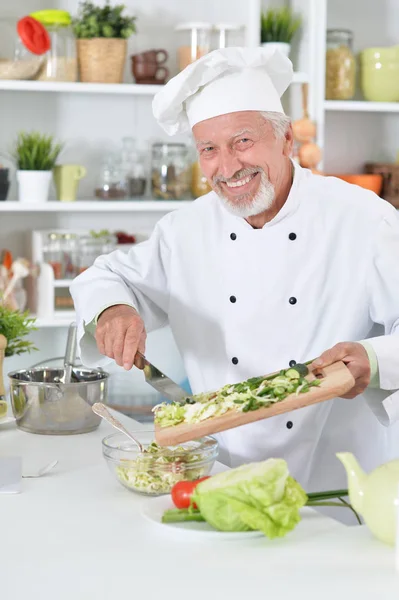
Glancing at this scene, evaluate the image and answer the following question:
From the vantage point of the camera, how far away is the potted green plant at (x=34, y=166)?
3.48m

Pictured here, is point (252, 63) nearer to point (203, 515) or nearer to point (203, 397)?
point (203, 397)

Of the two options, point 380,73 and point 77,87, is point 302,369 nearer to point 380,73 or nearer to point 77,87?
point 77,87

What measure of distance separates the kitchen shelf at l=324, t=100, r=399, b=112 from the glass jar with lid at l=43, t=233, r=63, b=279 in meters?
1.19

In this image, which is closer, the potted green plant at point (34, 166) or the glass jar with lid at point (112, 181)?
the potted green plant at point (34, 166)

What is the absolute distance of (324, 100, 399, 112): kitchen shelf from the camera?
3758 mm

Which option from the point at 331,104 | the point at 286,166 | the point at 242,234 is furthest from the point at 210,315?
the point at 331,104

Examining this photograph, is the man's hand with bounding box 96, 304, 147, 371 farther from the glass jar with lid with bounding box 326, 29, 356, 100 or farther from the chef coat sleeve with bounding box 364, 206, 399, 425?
the glass jar with lid with bounding box 326, 29, 356, 100

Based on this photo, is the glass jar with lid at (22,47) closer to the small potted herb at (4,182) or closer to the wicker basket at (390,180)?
the small potted herb at (4,182)

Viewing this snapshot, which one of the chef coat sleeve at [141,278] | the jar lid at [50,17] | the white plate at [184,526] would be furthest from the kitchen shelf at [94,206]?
the white plate at [184,526]

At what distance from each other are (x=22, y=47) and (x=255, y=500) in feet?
8.34

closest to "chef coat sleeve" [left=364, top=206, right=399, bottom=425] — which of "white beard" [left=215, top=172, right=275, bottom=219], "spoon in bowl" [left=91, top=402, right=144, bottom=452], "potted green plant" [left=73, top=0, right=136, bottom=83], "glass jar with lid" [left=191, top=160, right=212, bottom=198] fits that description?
"white beard" [left=215, top=172, right=275, bottom=219]

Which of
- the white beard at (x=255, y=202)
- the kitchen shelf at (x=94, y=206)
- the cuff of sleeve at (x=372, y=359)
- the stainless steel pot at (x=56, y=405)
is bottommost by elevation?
the stainless steel pot at (x=56, y=405)

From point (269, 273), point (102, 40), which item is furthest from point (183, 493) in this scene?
point (102, 40)

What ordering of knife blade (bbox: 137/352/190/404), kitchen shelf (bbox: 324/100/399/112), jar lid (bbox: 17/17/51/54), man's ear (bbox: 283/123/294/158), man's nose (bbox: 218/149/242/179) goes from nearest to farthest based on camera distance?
knife blade (bbox: 137/352/190/404) → man's nose (bbox: 218/149/242/179) → man's ear (bbox: 283/123/294/158) → jar lid (bbox: 17/17/51/54) → kitchen shelf (bbox: 324/100/399/112)
